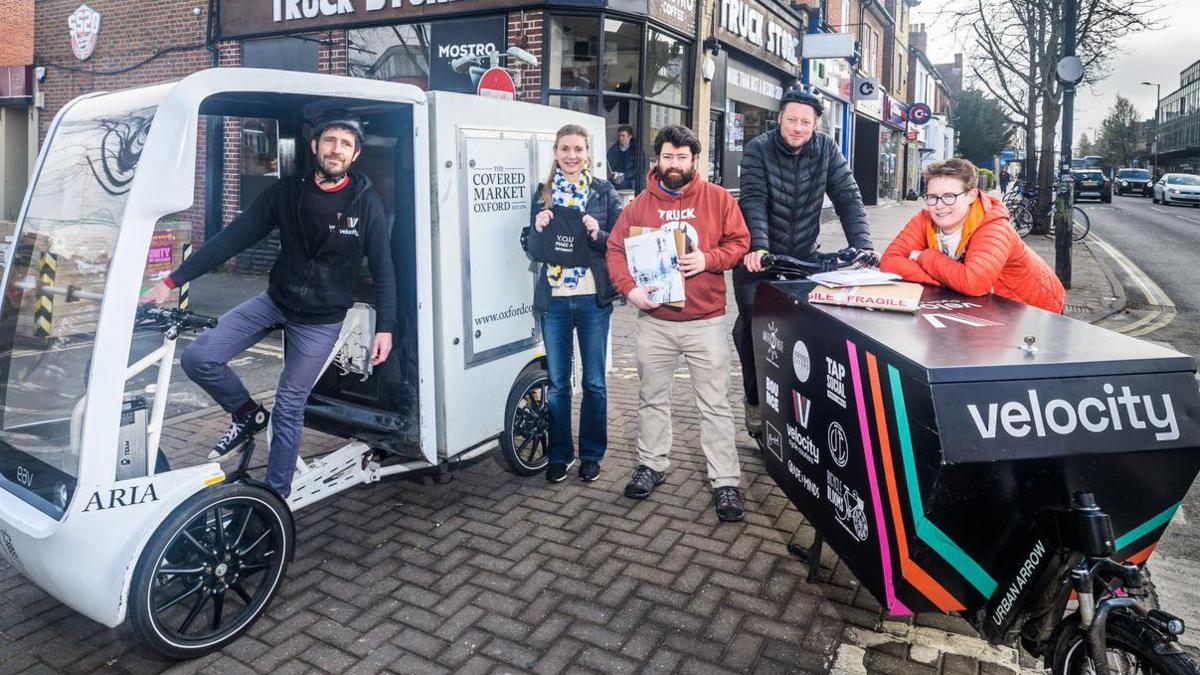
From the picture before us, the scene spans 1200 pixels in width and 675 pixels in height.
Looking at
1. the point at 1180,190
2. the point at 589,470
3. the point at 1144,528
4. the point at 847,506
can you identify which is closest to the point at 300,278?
the point at 589,470

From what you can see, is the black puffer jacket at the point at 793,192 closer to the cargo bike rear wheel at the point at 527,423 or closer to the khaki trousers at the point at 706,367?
the khaki trousers at the point at 706,367

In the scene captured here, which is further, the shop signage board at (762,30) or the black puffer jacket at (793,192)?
the shop signage board at (762,30)

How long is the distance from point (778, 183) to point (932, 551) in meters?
2.77

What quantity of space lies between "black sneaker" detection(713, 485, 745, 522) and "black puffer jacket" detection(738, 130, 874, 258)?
138 centimetres

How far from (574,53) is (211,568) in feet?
33.8

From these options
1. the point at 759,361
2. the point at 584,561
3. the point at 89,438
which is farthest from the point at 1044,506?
the point at 89,438

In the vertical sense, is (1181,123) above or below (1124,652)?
above

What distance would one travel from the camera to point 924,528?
2.54 metres

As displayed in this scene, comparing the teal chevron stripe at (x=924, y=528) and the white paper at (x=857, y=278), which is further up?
the white paper at (x=857, y=278)

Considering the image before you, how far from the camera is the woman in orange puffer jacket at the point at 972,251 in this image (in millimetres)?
3512

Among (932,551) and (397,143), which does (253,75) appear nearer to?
(397,143)

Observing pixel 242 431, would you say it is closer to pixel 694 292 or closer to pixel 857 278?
pixel 694 292

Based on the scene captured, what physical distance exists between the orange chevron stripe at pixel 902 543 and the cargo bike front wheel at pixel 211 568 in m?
2.34

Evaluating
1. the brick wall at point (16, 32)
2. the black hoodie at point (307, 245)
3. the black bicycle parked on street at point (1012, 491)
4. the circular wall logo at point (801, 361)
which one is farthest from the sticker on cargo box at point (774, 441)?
the brick wall at point (16, 32)
